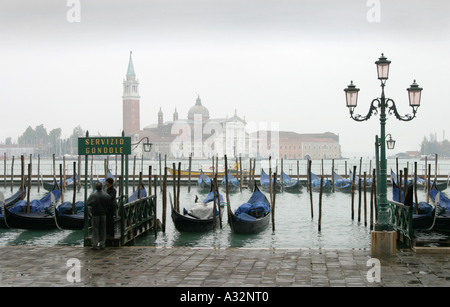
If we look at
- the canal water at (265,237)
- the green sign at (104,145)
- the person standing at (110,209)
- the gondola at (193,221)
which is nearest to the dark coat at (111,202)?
the person standing at (110,209)

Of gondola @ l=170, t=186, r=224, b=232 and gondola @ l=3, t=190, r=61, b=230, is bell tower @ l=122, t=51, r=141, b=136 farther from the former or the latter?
gondola @ l=170, t=186, r=224, b=232

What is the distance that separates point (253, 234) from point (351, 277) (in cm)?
519

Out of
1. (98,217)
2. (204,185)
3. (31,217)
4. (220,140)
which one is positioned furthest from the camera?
(220,140)

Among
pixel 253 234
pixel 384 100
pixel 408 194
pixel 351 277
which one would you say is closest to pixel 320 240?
pixel 253 234

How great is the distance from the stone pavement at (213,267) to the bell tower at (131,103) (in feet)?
211

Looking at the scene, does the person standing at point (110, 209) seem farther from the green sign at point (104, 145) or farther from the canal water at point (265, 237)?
the canal water at point (265, 237)

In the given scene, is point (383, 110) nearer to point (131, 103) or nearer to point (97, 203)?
point (97, 203)


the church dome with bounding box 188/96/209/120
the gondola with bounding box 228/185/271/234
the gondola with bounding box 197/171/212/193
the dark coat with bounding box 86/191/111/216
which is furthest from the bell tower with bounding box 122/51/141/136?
the dark coat with bounding box 86/191/111/216

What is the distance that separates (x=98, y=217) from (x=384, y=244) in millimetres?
2826

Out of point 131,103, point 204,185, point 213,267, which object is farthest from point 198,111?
point 213,267

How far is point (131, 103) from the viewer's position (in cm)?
7275

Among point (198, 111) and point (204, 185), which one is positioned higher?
point (198, 111)

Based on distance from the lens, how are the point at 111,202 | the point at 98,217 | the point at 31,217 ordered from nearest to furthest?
the point at 98,217 < the point at 111,202 < the point at 31,217
